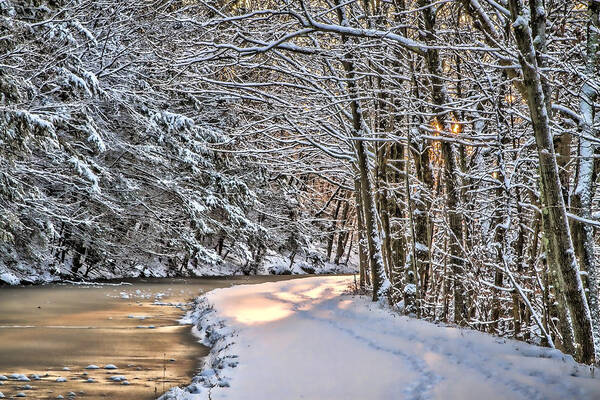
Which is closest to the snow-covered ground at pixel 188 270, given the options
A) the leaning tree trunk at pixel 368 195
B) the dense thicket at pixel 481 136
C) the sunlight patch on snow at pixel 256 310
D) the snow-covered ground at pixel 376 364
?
the sunlight patch on snow at pixel 256 310

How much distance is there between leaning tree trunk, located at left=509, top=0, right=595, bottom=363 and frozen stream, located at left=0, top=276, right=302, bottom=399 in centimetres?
482

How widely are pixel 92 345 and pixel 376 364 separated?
6022 millimetres

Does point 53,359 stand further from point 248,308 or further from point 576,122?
point 576,122

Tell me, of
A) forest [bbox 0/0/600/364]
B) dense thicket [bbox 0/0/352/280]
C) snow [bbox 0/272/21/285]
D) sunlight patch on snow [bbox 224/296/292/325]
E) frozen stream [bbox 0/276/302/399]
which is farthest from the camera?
snow [bbox 0/272/21/285]

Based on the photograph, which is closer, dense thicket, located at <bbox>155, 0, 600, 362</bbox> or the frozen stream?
dense thicket, located at <bbox>155, 0, 600, 362</bbox>

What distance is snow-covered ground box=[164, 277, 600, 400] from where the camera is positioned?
17.9 ft

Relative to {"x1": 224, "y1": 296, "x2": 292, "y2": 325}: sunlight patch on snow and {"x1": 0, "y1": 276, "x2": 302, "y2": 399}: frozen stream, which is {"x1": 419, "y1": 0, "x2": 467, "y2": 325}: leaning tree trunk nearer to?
{"x1": 224, "y1": 296, "x2": 292, "y2": 325}: sunlight patch on snow

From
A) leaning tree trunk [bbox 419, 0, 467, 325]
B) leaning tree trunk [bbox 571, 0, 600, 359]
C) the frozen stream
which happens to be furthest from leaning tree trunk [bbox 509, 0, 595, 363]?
the frozen stream

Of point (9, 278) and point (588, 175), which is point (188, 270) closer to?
point (9, 278)

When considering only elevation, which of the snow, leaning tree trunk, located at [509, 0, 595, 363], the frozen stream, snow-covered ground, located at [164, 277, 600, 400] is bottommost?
the frozen stream

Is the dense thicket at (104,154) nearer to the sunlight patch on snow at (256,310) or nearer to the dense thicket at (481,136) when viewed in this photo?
the sunlight patch on snow at (256,310)

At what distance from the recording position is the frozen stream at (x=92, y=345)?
25.8 ft

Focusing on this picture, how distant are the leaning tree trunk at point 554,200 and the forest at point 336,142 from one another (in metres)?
0.02

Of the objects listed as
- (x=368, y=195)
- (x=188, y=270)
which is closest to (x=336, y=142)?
(x=368, y=195)
